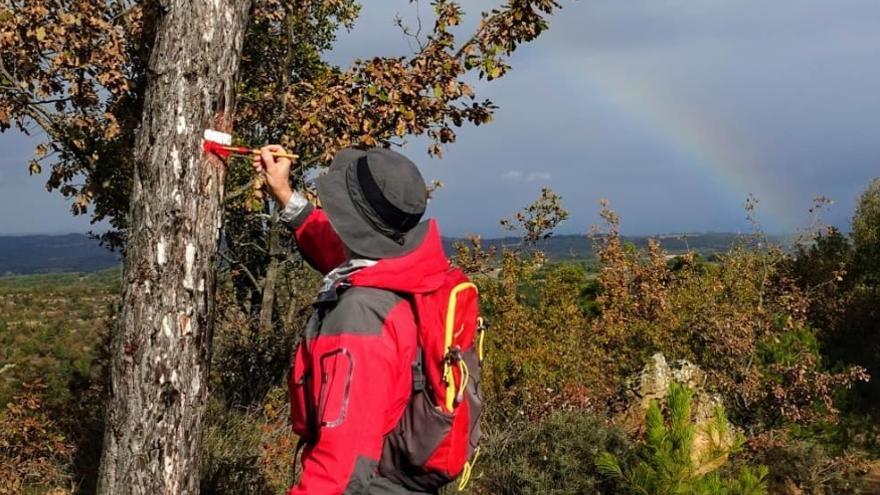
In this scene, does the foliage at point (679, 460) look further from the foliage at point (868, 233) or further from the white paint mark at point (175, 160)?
the foliage at point (868, 233)

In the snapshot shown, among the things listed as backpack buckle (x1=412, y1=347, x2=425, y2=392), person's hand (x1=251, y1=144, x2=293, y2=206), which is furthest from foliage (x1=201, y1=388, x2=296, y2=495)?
backpack buckle (x1=412, y1=347, x2=425, y2=392)

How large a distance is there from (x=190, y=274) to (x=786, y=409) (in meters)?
9.32

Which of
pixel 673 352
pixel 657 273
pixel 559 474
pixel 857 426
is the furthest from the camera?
pixel 857 426

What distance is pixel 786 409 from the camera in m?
10.6

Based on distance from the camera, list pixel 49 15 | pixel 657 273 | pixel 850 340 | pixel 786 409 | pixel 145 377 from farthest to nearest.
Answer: pixel 850 340 → pixel 657 273 → pixel 786 409 → pixel 49 15 → pixel 145 377

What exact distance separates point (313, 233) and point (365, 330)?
1.42 metres

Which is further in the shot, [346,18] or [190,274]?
[346,18]

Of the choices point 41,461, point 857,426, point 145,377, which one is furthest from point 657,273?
point 145,377

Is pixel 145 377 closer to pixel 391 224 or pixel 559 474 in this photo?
pixel 391 224

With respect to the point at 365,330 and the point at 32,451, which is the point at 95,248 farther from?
the point at 365,330

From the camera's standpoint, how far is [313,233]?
3695 mm

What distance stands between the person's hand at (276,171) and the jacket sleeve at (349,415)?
57.5 inches

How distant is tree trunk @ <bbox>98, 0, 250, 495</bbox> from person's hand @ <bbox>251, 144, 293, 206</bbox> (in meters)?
0.33

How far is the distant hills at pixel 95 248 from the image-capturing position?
1284 centimetres
